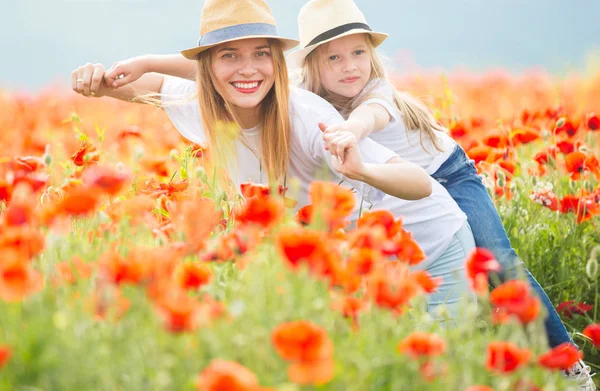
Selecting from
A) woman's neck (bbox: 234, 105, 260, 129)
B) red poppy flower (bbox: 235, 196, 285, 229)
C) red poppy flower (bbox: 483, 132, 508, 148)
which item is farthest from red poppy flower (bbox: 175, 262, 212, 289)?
red poppy flower (bbox: 483, 132, 508, 148)

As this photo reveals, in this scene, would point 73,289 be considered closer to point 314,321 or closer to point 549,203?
point 314,321

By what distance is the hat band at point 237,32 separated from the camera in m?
2.48

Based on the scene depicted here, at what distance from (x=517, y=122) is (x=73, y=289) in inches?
Answer: 135

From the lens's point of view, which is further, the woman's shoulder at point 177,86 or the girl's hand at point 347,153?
the woman's shoulder at point 177,86

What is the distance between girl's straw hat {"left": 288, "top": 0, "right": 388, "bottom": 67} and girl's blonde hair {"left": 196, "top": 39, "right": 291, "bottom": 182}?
34cm

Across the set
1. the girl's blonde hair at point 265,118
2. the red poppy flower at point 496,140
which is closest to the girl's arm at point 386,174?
the girl's blonde hair at point 265,118

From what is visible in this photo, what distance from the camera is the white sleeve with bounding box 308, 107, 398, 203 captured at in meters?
2.29

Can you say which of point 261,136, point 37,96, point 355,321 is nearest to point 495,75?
point 37,96

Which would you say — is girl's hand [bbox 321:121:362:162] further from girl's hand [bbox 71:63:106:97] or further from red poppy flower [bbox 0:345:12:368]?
red poppy flower [bbox 0:345:12:368]

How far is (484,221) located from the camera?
9.09ft

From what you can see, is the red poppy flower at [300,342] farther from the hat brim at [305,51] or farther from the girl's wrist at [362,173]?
the hat brim at [305,51]

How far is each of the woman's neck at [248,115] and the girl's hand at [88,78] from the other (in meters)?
0.49

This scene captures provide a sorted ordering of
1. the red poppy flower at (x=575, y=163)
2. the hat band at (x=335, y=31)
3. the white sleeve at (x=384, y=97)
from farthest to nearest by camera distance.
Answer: the red poppy flower at (x=575, y=163), the hat band at (x=335, y=31), the white sleeve at (x=384, y=97)

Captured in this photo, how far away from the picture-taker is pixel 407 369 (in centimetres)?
130
